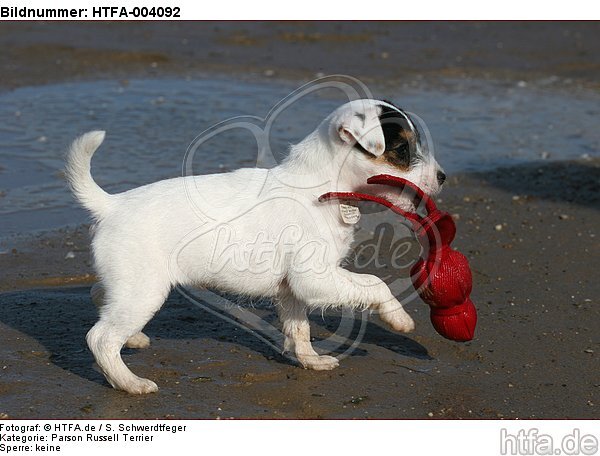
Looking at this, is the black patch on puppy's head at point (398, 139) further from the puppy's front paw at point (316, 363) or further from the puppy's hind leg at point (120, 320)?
the puppy's hind leg at point (120, 320)

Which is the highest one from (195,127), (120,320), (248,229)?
(195,127)

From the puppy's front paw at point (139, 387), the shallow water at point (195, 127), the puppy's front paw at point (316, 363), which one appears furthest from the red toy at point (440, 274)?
the shallow water at point (195, 127)

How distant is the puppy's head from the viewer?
17.9 ft

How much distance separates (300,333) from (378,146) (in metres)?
1.31

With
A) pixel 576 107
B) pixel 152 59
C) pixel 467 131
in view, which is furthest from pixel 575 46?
pixel 152 59

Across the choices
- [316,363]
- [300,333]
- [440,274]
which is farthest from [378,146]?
[316,363]

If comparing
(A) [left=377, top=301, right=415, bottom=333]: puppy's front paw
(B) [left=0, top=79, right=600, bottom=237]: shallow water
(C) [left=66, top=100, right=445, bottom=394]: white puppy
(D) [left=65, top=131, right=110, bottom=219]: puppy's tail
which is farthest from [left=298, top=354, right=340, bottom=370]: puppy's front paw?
(B) [left=0, top=79, right=600, bottom=237]: shallow water

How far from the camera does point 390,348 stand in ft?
20.5

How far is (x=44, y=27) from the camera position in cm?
1673

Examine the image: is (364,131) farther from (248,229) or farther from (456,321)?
(456,321)

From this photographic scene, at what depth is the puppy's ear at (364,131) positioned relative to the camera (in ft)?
17.9

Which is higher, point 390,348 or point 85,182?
point 85,182

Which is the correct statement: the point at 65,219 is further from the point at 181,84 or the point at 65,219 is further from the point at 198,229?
the point at 181,84

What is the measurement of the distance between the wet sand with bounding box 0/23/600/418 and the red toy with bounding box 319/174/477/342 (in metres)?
0.39
